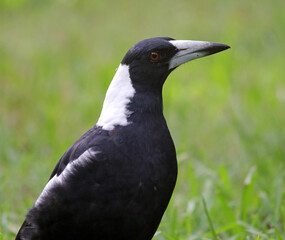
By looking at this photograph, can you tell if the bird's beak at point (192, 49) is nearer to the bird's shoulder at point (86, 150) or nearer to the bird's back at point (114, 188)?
the bird's back at point (114, 188)

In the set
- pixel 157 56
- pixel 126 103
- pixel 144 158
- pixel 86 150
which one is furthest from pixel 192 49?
A: pixel 86 150

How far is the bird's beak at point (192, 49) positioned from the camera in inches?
A: 112

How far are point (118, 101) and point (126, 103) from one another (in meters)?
0.05

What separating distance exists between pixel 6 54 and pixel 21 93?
0.98 meters

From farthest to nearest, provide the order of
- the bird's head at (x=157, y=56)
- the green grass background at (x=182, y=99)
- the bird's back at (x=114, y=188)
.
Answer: the green grass background at (x=182, y=99) → the bird's head at (x=157, y=56) → the bird's back at (x=114, y=188)

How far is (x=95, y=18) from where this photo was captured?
8.12 metres

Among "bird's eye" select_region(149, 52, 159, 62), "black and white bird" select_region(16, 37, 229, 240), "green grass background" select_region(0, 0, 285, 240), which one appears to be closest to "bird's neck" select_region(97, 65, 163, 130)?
"black and white bird" select_region(16, 37, 229, 240)

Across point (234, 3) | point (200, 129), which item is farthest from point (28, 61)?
point (234, 3)

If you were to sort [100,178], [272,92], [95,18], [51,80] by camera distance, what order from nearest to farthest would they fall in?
[100,178]
[272,92]
[51,80]
[95,18]

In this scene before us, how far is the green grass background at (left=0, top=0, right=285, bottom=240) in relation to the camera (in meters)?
3.71

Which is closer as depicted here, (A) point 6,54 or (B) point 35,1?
(A) point 6,54

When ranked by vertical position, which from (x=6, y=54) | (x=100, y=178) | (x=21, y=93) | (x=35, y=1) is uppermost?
(x=35, y=1)

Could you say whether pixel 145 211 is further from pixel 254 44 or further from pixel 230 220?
pixel 254 44

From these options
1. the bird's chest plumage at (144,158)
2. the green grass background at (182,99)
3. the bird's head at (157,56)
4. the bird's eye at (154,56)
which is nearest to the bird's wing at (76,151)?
the bird's chest plumage at (144,158)
